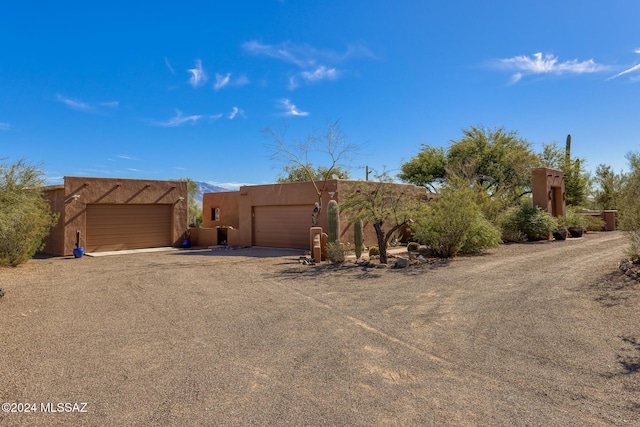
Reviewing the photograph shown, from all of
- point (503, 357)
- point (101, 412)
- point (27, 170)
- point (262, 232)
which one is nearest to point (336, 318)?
point (503, 357)

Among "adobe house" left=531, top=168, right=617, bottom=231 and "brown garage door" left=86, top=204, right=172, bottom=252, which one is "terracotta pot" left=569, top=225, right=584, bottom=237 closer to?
"adobe house" left=531, top=168, right=617, bottom=231

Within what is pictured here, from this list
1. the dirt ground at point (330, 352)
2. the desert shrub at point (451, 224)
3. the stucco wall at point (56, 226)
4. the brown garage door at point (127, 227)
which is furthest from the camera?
the brown garage door at point (127, 227)

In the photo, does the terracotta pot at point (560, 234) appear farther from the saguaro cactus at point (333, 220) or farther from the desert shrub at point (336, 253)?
the desert shrub at point (336, 253)

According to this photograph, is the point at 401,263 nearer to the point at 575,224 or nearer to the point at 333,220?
the point at 333,220

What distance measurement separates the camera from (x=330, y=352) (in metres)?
5.70

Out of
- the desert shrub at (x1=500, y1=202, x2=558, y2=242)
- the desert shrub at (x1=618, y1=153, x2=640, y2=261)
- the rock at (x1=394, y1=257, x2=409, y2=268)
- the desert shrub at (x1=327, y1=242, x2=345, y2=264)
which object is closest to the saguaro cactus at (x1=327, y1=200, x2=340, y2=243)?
the desert shrub at (x1=327, y1=242, x2=345, y2=264)

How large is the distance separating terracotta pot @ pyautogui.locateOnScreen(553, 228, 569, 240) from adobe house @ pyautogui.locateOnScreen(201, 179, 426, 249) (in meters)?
7.20

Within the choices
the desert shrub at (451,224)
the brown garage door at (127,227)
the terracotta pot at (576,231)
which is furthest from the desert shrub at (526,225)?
the brown garage door at (127,227)

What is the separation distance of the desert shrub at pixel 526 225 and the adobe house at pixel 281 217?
4.55m

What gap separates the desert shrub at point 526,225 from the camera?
69.3 feet

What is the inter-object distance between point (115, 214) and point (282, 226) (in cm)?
865

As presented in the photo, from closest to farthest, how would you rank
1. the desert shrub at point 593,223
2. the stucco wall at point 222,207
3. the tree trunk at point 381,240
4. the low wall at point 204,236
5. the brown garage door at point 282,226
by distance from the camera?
the tree trunk at point 381,240
the brown garage door at point 282,226
the low wall at point 204,236
the desert shrub at point 593,223
the stucco wall at point 222,207

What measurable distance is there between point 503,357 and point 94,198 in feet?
66.6

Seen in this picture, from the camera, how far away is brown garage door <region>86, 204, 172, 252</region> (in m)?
20.8
